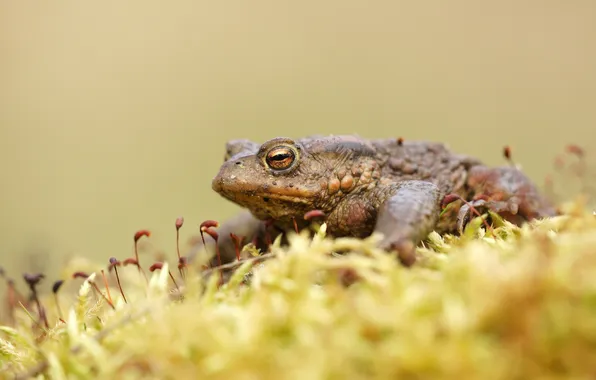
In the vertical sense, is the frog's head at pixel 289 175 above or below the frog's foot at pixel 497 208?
above

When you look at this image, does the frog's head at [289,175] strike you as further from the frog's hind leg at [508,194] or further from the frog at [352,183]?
the frog's hind leg at [508,194]

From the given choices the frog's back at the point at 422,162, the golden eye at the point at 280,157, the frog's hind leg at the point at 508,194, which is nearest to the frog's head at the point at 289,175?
the golden eye at the point at 280,157

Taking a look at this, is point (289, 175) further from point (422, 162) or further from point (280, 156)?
point (422, 162)

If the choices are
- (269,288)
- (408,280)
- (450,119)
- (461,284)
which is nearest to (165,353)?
(269,288)

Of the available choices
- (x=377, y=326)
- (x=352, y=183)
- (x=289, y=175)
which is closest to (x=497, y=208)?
(x=352, y=183)

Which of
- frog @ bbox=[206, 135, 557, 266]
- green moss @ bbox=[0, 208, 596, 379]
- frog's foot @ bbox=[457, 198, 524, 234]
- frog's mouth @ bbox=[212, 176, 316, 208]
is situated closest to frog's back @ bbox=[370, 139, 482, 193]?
frog @ bbox=[206, 135, 557, 266]

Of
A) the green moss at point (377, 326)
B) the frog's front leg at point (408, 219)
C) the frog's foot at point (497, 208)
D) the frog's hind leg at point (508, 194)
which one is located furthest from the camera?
the frog's hind leg at point (508, 194)

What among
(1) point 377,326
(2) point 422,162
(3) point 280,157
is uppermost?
(3) point 280,157
